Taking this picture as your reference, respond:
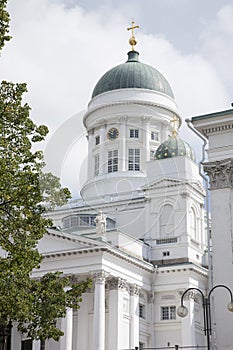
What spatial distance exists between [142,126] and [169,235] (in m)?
13.8

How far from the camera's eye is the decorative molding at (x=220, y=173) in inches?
1074

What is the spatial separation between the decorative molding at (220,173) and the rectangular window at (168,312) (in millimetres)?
23520

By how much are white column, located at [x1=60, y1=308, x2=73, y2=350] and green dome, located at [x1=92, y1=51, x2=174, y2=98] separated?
25714mm

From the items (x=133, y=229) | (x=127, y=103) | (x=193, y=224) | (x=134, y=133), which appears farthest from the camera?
(x=134, y=133)

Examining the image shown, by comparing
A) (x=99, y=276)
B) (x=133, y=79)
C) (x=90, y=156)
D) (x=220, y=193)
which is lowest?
(x=99, y=276)

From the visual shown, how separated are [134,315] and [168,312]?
12.1ft

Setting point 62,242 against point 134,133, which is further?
point 134,133

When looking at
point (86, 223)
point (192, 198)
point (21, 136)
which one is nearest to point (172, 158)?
point (192, 198)

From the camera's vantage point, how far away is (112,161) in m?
61.5

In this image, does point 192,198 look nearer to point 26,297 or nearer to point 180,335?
point 180,335

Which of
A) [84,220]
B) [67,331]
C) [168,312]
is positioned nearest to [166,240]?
[168,312]

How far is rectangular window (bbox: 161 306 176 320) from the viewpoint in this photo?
1932 inches

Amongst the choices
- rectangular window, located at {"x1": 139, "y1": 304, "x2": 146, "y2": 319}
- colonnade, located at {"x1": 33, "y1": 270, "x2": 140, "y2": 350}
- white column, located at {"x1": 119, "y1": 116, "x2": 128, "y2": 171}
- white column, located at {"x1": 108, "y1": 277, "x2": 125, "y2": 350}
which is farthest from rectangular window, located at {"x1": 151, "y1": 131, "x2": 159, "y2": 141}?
white column, located at {"x1": 108, "y1": 277, "x2": 125, "y2": 350}

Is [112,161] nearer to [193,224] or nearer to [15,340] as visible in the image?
[193,224]
